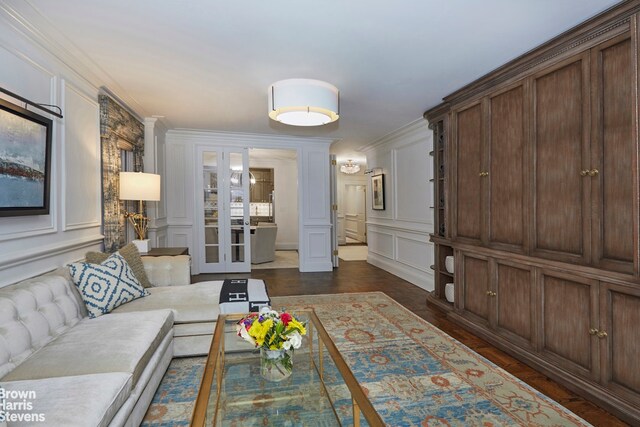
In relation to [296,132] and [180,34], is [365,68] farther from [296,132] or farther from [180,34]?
[296,132]

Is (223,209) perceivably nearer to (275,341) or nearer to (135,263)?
(135,263)

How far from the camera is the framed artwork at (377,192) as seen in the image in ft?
20.4

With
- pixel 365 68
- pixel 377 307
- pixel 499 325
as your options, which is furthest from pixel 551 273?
pixel 365 68

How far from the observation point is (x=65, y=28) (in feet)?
7.45

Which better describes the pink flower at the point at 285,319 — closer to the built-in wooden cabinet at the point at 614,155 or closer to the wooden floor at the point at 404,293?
the wooden floor at the point at 404,293

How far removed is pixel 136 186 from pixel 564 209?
391cm

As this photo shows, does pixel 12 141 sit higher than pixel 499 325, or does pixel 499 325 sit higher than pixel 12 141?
pixel 12 141

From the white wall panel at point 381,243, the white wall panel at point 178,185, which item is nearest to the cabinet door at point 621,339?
the white wall panel at point 381,243

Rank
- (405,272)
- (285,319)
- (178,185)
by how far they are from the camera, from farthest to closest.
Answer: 1. (178,185)
2. (405,272)
3. (285,319)

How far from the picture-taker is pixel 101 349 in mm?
1721

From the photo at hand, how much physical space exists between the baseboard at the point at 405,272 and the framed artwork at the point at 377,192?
3.37 ft

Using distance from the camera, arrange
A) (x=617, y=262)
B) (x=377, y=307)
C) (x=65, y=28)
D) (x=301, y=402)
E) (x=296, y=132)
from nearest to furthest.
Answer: (x=301, y=402) < (x=617, y=262) < (x=65, y=28) < (x=377, y=307) < (x=296, y=132)

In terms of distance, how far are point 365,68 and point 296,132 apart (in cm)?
270

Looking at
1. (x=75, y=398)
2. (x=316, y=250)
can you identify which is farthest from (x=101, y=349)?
(x=316, y=250)
